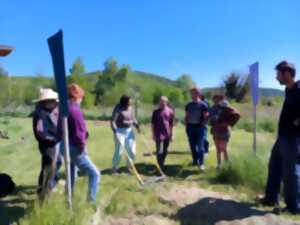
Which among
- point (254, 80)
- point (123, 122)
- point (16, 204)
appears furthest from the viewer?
point (254, 80)

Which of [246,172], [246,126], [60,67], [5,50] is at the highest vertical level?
[5,50]

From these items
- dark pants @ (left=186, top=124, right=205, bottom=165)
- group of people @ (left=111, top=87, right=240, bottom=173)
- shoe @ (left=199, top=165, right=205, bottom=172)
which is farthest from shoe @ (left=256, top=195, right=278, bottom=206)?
dark pants @ (left=186, top=124, right=205, bottom=165)

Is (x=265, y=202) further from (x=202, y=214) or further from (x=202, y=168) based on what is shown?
(x=202, y=168)

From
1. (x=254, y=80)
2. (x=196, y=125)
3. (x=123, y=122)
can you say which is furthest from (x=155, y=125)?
(x=254, y=80)

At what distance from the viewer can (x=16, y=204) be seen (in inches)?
292

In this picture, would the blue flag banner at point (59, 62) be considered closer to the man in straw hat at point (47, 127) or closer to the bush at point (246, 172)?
the man in straw hat at point (47, 127)

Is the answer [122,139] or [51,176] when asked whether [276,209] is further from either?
[122,139]

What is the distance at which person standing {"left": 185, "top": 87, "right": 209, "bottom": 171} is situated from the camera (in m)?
10.2

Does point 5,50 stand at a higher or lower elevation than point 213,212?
higher

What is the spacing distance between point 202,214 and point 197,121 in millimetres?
3594

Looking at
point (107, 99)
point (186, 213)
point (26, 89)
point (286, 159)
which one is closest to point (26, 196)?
point (186, 213)

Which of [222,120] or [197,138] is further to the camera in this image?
[197,138]

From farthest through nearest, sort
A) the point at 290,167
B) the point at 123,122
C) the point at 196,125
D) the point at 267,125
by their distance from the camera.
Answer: the point at 267,125 < the point at 196,125 < the point at 123,122 < the point at 290,167

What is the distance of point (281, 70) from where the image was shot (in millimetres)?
6672
